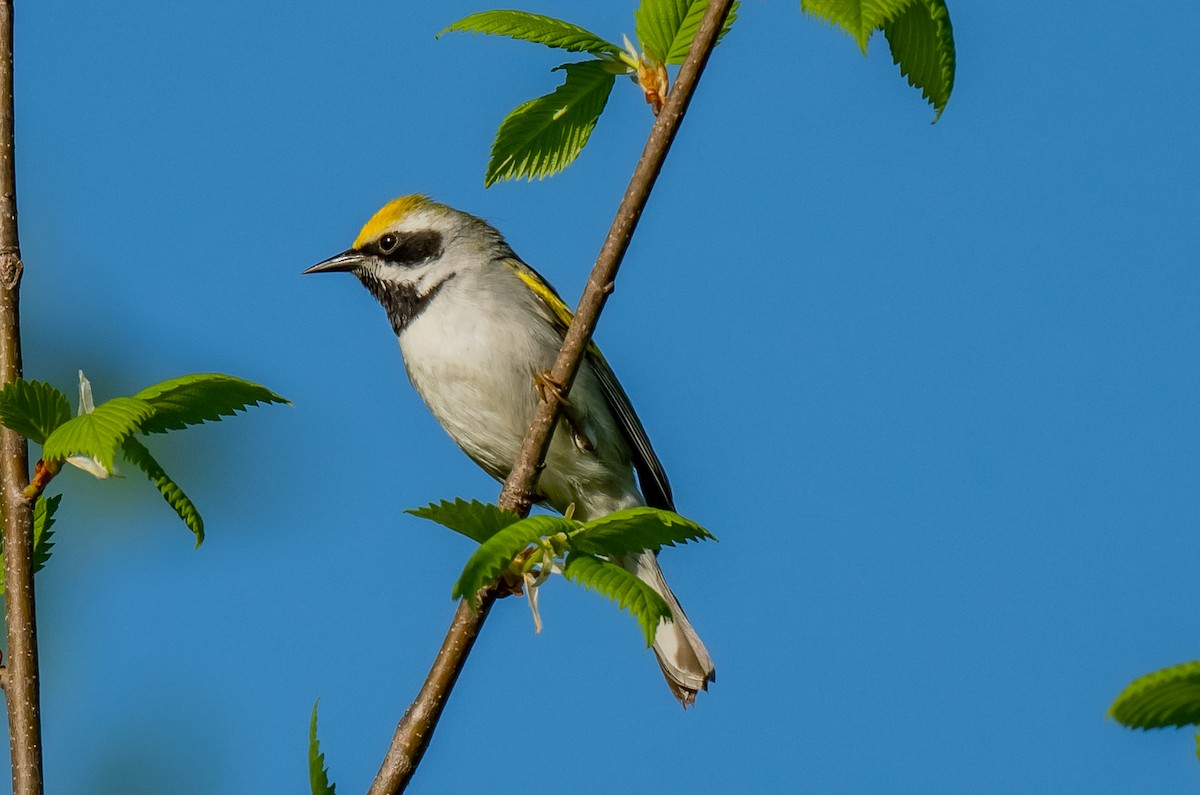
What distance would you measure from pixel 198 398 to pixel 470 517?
50cm

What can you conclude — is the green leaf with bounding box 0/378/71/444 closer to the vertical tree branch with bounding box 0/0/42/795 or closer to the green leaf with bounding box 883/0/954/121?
the vertical tree branch with bounding box 0/0/42/795

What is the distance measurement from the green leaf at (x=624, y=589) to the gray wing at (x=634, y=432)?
3.53 meters

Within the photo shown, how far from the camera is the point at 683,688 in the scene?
5.72 meters

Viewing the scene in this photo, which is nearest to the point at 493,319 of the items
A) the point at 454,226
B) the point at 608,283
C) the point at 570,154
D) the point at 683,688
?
the point at 454,226

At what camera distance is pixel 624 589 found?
82.0 inches

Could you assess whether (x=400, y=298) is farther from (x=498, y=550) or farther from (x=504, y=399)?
(x=498, y=550)

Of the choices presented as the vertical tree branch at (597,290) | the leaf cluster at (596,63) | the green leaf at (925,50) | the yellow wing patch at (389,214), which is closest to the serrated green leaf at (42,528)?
the vertical tree branch at (597,290)

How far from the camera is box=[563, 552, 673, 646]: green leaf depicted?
2025 mm

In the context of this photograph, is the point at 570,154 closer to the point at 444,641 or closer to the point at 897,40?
the point at 897,40

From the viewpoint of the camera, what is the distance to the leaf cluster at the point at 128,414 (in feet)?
7.13

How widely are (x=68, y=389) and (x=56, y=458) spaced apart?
401 centimetres

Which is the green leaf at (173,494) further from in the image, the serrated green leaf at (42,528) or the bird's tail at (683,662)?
the bird's tail at (683,662)

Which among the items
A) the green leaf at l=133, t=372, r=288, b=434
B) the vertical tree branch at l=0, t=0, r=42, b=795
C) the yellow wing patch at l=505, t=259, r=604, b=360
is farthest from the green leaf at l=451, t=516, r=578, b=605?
the yellow wing patch at l=505, t=259, r=604, b=360

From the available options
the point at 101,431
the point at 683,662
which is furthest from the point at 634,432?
the point at 101,431
